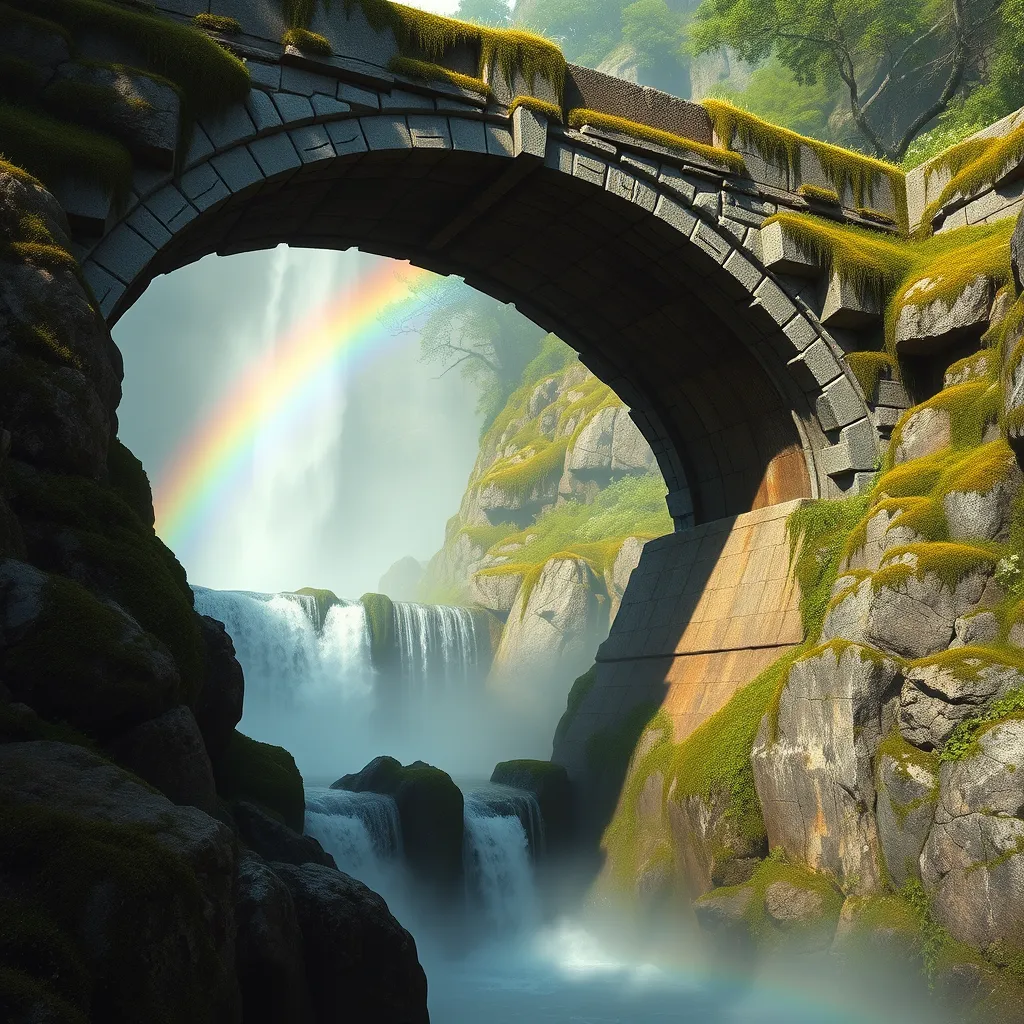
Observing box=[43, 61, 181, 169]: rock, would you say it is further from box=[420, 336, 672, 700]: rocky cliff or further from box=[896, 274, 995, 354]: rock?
box=[420, 336, 672, 700]: rocky cliff

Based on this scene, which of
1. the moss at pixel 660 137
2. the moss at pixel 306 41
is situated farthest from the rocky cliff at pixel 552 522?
the moss at pixel 306 41

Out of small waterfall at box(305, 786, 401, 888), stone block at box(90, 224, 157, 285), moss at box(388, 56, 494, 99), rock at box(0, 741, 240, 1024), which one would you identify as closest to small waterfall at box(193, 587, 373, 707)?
small waterfall at box(305, 786, 401, 888)

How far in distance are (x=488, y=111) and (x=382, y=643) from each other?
64.3 feet

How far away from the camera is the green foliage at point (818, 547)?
43.3 ft

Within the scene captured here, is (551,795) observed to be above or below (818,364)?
below

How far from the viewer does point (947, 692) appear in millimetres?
9781

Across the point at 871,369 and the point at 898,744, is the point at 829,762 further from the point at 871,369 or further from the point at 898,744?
the point at 871,369

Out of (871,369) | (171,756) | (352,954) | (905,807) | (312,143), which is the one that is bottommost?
(352,954)

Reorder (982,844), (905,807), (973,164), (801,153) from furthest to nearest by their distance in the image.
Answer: (801,153), (973,164), (905,807), (982,844)

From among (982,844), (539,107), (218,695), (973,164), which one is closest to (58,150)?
(218,695)

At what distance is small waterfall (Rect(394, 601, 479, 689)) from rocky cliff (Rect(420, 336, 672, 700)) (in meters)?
1.03

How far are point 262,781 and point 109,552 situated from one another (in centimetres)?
439

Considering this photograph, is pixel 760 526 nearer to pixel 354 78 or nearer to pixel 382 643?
pixel 354 78

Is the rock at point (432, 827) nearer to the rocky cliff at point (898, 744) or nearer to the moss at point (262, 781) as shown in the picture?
the rocky cliff at point (898, 744)
